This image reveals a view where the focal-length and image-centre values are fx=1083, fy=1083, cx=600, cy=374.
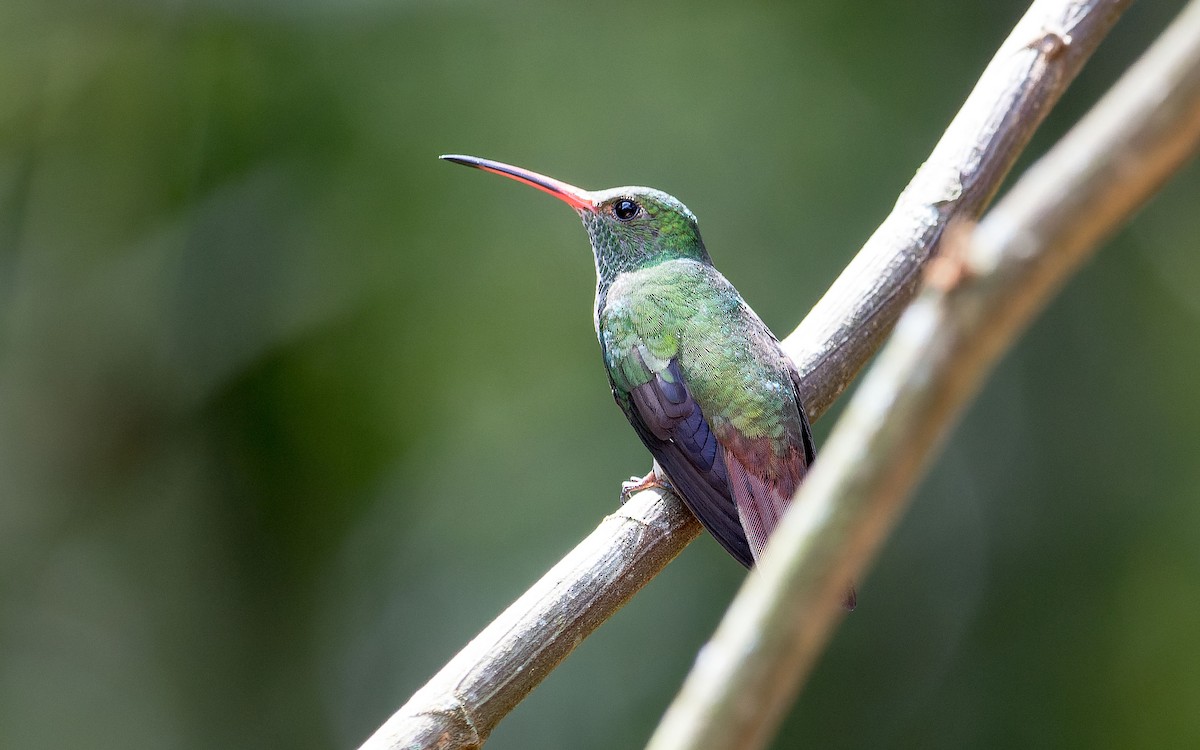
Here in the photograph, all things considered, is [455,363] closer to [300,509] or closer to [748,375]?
[300,509]

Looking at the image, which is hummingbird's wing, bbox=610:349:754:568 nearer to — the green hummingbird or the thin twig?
the green hummingbird

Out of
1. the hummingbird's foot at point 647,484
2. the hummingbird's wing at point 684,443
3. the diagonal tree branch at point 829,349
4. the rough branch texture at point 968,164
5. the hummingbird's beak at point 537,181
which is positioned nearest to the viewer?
the diagonal tree branch at point 829,349

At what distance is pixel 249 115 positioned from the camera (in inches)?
242

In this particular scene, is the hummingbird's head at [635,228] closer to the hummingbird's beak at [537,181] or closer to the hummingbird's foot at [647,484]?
the hummingbird's beak at [537,181]

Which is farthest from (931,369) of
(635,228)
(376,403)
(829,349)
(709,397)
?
(376,403)

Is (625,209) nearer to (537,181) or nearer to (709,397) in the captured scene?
(537,181)

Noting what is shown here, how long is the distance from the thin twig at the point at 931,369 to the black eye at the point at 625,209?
2611mm

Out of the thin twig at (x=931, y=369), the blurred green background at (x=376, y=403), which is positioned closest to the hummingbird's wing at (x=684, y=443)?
the thin twig at (x=931, y=369)

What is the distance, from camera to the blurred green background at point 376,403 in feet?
19.1

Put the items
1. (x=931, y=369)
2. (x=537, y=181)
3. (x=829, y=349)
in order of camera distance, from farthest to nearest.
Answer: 1. (x=537, y=181)
2. (x=829, y=349)
3. (x=931, y=369)

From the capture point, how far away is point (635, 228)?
3.38 meters

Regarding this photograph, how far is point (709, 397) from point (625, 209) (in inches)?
35.1

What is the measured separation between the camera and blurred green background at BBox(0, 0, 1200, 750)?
581cm

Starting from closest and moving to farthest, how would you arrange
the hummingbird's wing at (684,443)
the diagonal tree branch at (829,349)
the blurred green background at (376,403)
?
the diagonal tree branch at (829,349) < the hummingbird's wing at (684,443) < the blurred green background at (376,403)
